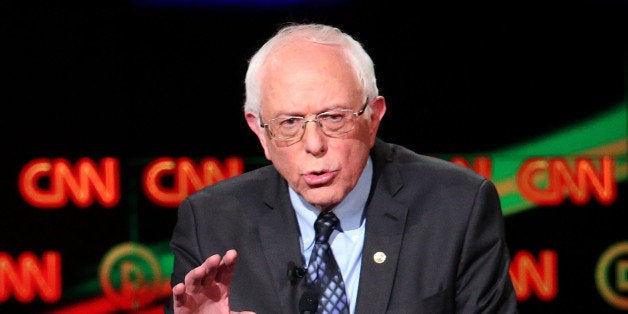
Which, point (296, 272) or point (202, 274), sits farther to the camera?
point (296, 272)

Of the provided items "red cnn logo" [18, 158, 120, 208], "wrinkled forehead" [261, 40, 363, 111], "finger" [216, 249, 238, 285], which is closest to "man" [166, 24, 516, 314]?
"wrinkled forehead" [261, 40, 363, 111]

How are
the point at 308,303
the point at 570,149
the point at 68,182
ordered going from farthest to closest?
the point at 570,149
the point at 68,182
the point at 308,303

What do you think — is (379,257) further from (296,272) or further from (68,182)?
(68,182)

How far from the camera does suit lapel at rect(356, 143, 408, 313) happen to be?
2.08m

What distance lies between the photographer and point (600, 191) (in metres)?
5.23

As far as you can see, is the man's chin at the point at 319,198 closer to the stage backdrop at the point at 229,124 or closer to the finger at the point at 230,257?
the finger at the point at 230,257

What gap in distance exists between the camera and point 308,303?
1925mm

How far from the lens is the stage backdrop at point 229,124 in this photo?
431cm

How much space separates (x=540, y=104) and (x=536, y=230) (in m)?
0.71

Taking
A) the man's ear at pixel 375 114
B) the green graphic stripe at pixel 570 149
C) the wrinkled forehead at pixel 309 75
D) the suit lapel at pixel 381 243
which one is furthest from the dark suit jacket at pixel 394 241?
the green graphic stripe at pixel 570 149

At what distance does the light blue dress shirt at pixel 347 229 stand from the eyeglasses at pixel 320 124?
0.65ft

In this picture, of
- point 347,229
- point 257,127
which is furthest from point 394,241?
point 257,127

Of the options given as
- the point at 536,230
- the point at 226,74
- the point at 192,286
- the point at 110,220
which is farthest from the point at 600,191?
the point at 192,286

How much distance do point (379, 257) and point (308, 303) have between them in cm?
26
